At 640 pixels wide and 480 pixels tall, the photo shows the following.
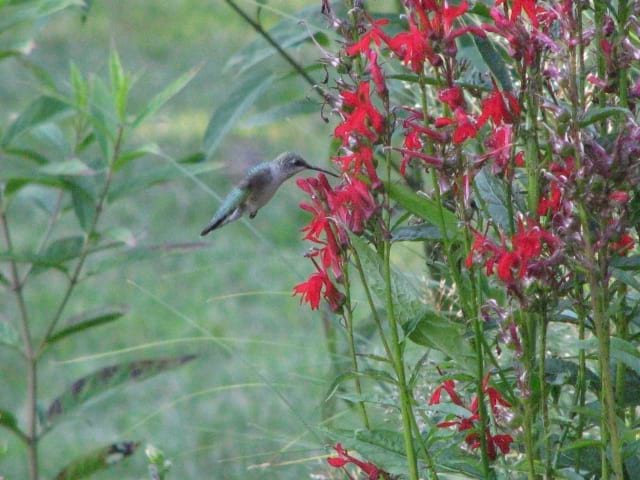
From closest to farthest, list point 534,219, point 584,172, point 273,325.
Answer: point 584,172, point 534,219, point 273,325

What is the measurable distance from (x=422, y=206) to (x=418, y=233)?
0.11 m

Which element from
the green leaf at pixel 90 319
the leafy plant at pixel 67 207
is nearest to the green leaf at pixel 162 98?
the leafy plant at pixel 67 207

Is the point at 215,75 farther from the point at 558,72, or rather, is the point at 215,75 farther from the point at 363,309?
the point at 558,72

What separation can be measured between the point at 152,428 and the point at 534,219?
10.2 feet

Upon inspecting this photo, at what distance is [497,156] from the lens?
1282mm

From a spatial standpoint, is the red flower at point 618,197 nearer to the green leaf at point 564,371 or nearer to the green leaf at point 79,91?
the green leaf at point 564,371

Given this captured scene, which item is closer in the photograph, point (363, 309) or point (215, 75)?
point (363, 309)

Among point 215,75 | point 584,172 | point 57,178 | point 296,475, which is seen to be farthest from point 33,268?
point 215,75

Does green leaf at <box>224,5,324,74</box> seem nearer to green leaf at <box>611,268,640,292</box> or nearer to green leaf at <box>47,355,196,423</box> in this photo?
green leaf at <box>47,355,196,423</box>

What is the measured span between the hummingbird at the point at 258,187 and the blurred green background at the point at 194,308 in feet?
1.13

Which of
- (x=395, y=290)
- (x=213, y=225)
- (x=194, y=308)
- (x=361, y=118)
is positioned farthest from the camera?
(x=194, y=308)

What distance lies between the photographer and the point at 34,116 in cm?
246

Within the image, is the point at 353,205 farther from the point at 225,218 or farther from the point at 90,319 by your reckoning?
the point at 90,319

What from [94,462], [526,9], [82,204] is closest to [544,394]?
[526,9]
